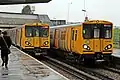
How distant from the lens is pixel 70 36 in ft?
72.4

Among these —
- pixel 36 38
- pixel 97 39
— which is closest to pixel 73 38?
pixel 97 39

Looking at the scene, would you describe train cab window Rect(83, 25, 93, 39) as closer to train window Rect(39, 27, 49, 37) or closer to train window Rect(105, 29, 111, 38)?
train window Rect(105, 29, 111, 38)

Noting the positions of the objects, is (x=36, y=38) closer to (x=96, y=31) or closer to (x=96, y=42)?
(x=96, y=31)

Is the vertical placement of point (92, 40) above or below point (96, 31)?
below

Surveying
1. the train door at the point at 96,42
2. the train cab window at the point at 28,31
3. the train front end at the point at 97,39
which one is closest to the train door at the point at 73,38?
the train front end at the point at 97,39

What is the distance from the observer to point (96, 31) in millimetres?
20266

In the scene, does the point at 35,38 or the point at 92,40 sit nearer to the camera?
the point at 92,40

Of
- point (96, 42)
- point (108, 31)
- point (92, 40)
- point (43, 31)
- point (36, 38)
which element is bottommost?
point (36, 38)

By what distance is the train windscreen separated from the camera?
19.9m

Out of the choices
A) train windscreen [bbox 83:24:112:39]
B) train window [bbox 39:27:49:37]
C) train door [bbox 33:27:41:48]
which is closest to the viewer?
train windscreen [bbox 83:24:112:39]

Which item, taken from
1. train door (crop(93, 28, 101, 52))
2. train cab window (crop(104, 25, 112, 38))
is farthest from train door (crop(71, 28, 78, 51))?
train cab window (crop(104, 25, 112, 38))

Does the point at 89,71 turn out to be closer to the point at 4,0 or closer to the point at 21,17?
the point at 4,0

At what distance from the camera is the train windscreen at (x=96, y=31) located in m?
19.9

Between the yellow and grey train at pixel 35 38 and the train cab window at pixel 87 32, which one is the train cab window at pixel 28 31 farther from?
the train cab window at pixel 87 32
